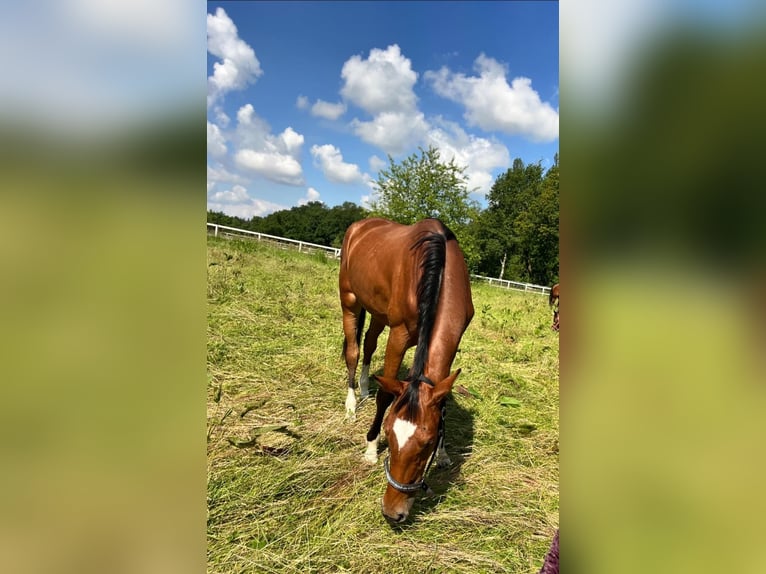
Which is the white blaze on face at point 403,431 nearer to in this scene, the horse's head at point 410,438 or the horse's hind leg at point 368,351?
the horse's head at point 410,438

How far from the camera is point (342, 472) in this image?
3.36 metres

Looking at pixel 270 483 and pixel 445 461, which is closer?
pixel 270 483

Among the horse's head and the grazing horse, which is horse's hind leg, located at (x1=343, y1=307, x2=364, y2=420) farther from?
the horse's head

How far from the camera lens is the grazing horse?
8.16ft

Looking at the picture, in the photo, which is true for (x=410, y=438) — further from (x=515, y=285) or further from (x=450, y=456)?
(x=515, y=285)

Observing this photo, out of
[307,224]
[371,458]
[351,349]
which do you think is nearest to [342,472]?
[371,458]

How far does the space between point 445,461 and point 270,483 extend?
1561 millimetres

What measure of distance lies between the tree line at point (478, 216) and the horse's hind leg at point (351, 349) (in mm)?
2487

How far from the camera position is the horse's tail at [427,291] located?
108 inches

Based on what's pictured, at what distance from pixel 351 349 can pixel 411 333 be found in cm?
159

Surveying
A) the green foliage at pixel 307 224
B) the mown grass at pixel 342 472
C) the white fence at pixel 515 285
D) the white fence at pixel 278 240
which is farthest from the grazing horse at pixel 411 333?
the green foliage at pixel 307 224
